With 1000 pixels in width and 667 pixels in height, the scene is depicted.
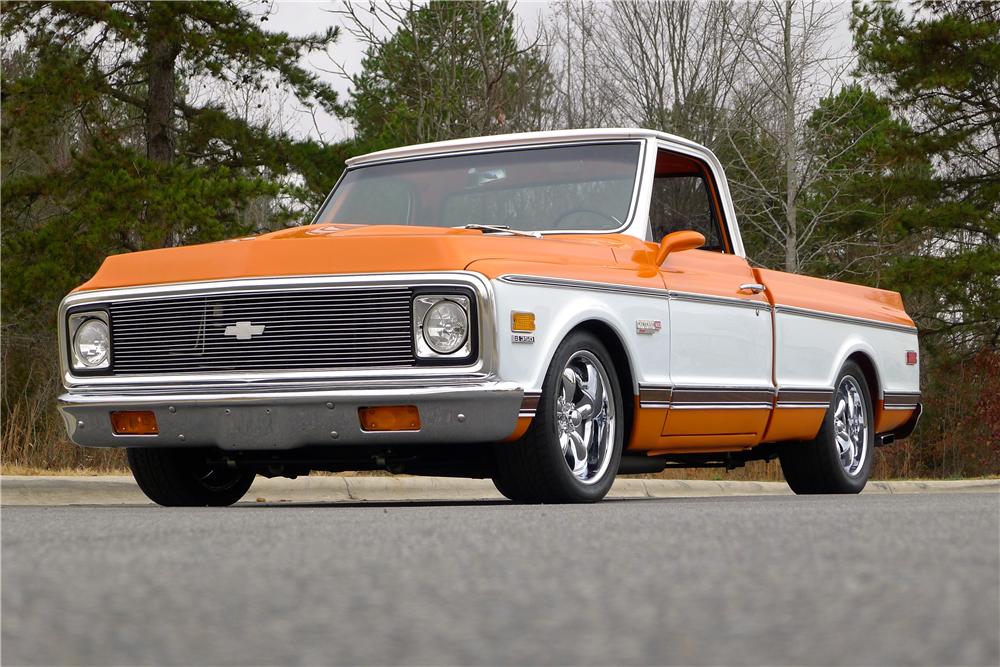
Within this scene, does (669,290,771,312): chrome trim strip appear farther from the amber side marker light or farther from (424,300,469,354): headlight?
the amber side marker light

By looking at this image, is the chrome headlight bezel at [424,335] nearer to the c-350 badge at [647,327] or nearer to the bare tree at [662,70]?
the c-350 badge at [647,327]

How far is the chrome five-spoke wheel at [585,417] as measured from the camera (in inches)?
278

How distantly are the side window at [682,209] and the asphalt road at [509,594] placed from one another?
12.6ft

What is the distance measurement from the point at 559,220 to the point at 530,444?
1.87 m

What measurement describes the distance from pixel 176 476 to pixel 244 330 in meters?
1.32

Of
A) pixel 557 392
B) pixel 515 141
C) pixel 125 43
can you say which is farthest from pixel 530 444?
pixel 125 43

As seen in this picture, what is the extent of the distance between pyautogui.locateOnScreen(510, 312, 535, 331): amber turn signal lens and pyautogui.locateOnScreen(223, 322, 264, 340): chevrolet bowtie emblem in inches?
47.0

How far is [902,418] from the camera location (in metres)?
10.8

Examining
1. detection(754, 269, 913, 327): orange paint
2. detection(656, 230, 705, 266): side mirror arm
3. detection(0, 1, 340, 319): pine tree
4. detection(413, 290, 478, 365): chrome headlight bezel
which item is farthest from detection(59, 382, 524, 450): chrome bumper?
detection(0, 1, 340, 319): pine tree

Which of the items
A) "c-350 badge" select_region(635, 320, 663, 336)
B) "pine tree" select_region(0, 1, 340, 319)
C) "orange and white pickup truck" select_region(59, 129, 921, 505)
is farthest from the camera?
"pine tree" select_region(0, 1, 340, 319)

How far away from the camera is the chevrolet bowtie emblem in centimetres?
695

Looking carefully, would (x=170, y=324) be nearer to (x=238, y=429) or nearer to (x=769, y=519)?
(x=238, y=429)

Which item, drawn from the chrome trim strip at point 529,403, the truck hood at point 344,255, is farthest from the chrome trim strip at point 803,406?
the chrome trim strip at point 529,403

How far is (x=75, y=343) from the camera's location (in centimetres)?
753
